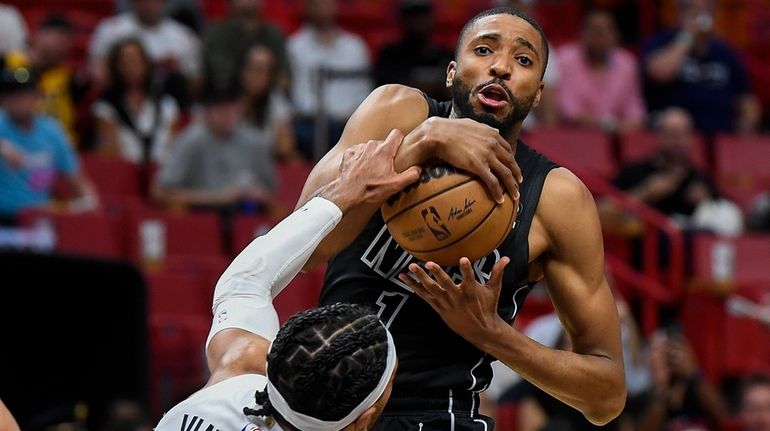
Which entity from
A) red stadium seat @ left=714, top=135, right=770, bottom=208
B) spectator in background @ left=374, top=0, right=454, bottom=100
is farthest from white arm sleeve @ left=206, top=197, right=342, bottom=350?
red stadium seat @ left=714, top=135, right=770, bottom=208

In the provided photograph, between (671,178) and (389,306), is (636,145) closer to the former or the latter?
(671,178)

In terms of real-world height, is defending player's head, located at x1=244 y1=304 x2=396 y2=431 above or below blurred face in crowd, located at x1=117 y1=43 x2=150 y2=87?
above

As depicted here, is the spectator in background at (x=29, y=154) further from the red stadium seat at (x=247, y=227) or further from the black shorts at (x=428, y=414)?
the black shorts at (x=428, y=414)

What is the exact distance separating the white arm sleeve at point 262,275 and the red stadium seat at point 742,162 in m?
9.01

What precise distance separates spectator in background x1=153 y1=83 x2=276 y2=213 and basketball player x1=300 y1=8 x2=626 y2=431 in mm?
5628

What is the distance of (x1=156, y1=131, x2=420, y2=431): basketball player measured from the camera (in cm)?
347

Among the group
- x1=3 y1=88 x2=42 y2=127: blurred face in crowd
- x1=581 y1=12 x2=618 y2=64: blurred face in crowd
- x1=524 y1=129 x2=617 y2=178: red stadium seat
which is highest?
x1=3 y1=88 x2=42 y2=127: blurred face in crowd

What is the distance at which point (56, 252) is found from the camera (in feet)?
27.5

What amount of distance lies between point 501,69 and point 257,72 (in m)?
6.75

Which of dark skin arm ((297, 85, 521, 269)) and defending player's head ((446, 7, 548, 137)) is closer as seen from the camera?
dark skin arm ((297, 85, 521, 269))

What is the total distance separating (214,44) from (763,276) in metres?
4.45

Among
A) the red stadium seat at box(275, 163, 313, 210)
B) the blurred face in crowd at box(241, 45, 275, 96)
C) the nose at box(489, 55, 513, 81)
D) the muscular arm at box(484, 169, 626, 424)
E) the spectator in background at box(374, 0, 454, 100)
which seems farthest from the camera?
the spectator in background at box(374, 0, 454, 100)

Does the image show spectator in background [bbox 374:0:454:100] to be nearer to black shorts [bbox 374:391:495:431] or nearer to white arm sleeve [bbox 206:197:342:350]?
black shorts [bbox 374:391:495:431]

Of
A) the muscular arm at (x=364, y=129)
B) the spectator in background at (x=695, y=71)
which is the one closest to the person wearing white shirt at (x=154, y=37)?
the spectator in background at (x=695, y=71)
